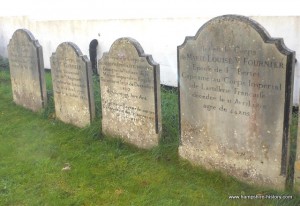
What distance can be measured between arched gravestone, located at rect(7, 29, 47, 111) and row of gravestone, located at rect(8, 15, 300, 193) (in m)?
1.18

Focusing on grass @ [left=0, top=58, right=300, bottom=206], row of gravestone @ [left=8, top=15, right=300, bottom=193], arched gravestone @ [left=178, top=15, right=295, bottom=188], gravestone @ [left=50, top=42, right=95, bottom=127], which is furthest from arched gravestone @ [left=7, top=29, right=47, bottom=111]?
arched gravestone @ [left=178, top=15, right=295, bottom=188]

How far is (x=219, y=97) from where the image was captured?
173 inches

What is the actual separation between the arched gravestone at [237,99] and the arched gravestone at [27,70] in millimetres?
3214

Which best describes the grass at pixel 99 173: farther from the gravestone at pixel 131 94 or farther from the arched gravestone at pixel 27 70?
the arched gravestone at pixel 27 70

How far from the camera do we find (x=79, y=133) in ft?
19.9

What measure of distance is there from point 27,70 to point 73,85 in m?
1.46

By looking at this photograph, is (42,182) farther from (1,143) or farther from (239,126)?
(239,126)

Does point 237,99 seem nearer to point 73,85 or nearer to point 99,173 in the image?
point 99,173

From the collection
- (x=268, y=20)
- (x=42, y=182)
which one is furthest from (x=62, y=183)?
(x=268, y=20)

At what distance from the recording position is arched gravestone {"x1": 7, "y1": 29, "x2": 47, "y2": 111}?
6.97 metres

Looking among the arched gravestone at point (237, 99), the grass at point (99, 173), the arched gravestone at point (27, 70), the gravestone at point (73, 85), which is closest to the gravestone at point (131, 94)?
the grass at point (99, 173)

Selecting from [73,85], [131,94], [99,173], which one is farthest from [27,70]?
[99,173]

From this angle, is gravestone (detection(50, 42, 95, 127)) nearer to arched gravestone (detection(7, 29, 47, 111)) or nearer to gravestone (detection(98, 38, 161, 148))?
gravestone (detection(98, 38, 161, 148))

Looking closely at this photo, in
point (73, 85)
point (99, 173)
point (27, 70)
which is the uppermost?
point (27, 70)
